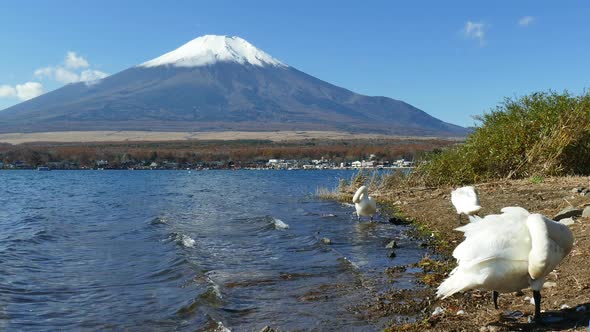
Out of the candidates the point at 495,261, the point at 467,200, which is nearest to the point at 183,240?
the point at 467,200

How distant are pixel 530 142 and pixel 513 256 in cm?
1857

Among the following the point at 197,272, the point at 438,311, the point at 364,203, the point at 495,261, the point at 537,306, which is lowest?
the point at 197,272

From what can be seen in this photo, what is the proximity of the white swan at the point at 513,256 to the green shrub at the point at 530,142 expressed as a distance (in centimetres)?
1720

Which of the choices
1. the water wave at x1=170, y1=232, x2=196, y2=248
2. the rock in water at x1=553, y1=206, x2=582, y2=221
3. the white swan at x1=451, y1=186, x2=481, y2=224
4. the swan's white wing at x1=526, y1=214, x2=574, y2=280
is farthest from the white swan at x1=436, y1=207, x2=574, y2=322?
the water wave at x1=170, y1=232, x2=196, y2=248

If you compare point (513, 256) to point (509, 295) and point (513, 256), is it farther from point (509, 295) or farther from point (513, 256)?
point (509, 295)

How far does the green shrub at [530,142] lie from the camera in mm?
22625

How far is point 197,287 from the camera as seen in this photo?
12.3 meters

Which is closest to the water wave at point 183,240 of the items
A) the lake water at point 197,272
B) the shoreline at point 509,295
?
the lake water at point 197,272

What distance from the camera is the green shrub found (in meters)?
22.6

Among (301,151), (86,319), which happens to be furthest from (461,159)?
(301,151)

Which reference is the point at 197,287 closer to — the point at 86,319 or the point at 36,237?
the point at 86,319

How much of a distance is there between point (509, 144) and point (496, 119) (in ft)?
7.02

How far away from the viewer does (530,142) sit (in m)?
23.5

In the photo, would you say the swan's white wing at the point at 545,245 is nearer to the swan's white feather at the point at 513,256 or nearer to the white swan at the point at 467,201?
the swan's white feather at the point at 513,256
